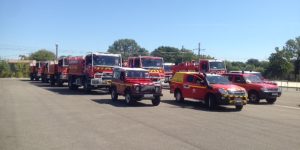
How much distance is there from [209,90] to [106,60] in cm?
1086

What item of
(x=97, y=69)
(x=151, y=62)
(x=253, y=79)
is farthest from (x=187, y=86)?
(x=151, y=62)

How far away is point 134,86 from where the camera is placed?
19406 mm

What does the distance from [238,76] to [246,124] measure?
10630 mm

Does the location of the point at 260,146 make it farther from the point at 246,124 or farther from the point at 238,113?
the point at 238,113

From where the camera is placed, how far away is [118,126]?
12.5m

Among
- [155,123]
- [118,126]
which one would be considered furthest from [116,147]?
[155,123]

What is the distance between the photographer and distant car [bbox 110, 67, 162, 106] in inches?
765

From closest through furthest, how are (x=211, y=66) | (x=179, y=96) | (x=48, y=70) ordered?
(x=179, y=96) < (x=211, y=66) < (x=48, y=70)

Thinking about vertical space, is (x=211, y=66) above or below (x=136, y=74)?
above

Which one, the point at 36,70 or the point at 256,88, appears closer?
the point at 256,88

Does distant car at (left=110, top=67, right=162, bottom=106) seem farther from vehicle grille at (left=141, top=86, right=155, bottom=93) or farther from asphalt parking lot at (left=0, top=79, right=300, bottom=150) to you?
asphalt parking lot at (left=0, top=79, right=300, bottom=150)

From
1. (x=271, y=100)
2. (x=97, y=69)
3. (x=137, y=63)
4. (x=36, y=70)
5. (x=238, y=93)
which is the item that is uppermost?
(x=137, y=63)

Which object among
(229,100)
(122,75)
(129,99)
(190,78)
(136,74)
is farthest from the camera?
(136,74)

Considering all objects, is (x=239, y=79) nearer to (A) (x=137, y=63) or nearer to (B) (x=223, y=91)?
(B) (x=223, y=91)
